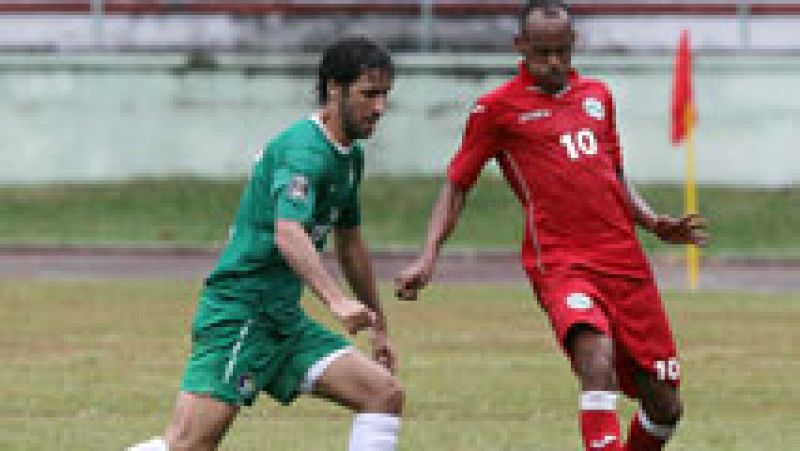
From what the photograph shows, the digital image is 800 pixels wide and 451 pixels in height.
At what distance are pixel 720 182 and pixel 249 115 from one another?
21.0 ft

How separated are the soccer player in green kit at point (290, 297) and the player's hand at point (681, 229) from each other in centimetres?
162

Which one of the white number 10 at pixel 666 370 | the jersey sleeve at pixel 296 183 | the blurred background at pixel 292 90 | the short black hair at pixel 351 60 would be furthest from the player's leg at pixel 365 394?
the blurred background at pixel 292 90

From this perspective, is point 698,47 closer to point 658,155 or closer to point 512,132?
point 658,155

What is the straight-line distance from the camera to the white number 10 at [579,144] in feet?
30.8

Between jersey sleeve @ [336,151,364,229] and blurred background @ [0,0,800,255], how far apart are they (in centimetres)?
2064

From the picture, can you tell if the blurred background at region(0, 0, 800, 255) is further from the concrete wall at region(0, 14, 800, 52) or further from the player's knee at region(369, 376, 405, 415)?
the player's knee at region(369, 376, 405, 415)

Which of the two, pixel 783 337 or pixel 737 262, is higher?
pixel 783 337

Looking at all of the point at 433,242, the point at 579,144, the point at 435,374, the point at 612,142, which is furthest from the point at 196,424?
the point at 435,374

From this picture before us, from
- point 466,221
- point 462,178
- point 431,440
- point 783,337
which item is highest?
point 462,178

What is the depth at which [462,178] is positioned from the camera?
9.52m

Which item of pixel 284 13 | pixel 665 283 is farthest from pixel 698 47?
pixel 665 283

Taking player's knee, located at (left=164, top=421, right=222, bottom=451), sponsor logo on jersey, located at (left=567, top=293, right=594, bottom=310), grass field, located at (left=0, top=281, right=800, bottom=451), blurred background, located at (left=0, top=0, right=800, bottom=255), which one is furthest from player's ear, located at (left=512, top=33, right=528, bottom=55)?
blurred background, located at (left=0, top=0, right=800, bottom=255)

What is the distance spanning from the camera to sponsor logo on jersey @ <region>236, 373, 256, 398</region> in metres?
8.28

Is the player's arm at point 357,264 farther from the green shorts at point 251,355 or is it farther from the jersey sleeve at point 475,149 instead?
the jersey sleeve at point 475,149
